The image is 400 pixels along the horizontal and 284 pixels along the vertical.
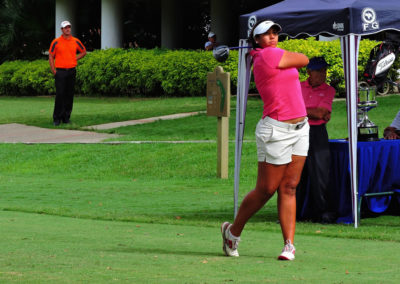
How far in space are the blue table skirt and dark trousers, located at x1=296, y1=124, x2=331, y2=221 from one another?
185 millimetres

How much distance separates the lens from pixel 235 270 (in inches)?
254

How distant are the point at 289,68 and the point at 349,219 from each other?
3.27 meters

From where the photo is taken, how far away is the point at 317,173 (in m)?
9.67

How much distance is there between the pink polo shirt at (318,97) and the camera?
9469 millimetres

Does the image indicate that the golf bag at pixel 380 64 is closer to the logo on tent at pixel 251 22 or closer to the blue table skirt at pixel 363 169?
the blue table skirt at pixel 363 169

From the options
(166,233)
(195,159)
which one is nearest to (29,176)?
(195,159)

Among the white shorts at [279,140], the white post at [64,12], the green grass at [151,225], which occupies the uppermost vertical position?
the white post at [64,12]

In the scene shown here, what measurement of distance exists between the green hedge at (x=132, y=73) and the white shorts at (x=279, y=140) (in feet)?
54.2

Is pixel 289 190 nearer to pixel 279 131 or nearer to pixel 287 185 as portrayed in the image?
pixel 287 185

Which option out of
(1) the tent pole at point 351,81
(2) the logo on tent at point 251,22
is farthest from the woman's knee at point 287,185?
(2) the logo on tent at point 251,22

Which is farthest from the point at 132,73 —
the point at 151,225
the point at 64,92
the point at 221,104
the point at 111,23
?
the point at 151,225

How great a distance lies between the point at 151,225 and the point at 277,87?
123 inches

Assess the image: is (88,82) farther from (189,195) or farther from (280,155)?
(280,155)

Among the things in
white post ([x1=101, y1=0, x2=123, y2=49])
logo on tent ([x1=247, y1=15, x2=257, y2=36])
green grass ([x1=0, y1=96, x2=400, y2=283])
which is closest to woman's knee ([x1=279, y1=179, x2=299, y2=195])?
green grass ([x1=0, y1=96, x2=400, y2=283])
